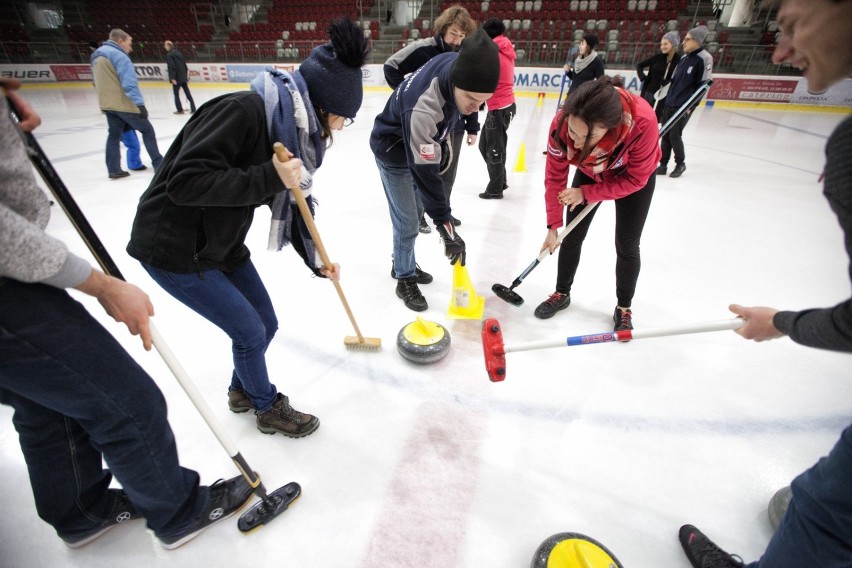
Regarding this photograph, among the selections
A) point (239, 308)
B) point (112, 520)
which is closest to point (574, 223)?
point (239, 308)

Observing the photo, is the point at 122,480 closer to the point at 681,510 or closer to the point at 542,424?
the point at 542,424

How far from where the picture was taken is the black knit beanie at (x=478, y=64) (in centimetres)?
157

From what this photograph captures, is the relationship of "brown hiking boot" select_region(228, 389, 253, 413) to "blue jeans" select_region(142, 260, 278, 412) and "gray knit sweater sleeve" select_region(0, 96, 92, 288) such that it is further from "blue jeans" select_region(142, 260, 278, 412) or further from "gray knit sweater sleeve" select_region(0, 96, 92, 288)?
"gray knit sweater sleeve" select_region(0, 96, 92, 288)

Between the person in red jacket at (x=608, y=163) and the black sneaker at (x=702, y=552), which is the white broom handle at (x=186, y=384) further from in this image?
the person in red jacket at (x=608, y=163)

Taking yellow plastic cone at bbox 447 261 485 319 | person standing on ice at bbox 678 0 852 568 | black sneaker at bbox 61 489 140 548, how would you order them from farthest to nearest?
1. yellow plastic cone at bbox 447 261 485 319
2. black sneaker at bbox 61 489 140 548
3. person standing on ice at bbox 678 0 852 568

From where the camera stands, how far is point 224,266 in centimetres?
140

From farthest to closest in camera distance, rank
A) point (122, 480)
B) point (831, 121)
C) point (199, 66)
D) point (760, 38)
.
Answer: point (199, 66) → point (760, 38) → point (831, 121) → point (122, 480)

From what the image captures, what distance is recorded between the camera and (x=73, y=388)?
0.89 m

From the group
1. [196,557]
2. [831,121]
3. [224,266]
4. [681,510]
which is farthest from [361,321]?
[831,121]

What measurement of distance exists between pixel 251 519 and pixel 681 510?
57.0 inches

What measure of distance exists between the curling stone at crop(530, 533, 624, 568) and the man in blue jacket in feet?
4.32

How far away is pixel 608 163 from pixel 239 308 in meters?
1.63

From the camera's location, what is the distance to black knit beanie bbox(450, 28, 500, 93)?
5.15 ft

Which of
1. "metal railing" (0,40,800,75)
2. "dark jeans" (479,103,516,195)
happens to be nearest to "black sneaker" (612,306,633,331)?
"dark jeans" (479,103,516,195)
